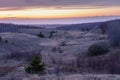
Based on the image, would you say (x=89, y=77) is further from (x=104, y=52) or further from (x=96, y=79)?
(x=104, y=52)

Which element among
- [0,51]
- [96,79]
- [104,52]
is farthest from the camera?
[0,51]

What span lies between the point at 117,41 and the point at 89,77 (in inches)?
1858

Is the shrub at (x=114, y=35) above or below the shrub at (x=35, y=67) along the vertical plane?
above

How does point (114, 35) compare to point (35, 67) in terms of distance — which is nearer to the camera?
point (35, 67)

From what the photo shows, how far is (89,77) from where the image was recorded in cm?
2352

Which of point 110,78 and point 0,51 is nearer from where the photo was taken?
point 110,78

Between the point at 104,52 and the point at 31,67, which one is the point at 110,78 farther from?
the point at 104,52

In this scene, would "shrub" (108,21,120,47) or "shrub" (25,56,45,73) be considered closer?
"shrub" (25,56,45,73)

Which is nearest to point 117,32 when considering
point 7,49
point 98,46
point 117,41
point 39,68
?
point 117,41

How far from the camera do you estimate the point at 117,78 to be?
23219 millimetres

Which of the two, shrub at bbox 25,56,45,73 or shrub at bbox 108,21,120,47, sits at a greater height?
shrub at bbox 108,21,120,47

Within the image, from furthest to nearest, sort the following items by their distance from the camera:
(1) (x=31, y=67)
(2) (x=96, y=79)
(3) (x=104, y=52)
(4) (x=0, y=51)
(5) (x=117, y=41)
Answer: (5) (x=117, y=41) → (4) (x=0, y=51) → (3) (x=104, y=52) → (1) (x=31, y=67) → (2) (x=96, y=79)

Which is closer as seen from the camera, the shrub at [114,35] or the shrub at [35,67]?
the shrub at [35,67]

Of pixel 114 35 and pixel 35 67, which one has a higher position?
pixel 114 35
